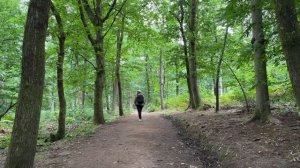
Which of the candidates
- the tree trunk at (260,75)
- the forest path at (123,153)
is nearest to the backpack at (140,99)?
the forest path at (123,153)

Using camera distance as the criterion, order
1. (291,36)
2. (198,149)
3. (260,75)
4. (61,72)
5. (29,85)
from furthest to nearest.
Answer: (61,72) → (260,75) → (198,149) → (29,85) → (291,36)

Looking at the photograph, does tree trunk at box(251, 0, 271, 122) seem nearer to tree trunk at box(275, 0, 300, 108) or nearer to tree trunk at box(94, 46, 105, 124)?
tree trunk at box(275, 0, 300, 108)

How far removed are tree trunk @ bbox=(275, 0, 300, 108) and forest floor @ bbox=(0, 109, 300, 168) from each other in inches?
82.7

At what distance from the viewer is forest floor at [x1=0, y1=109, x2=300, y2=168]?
728 centimetres

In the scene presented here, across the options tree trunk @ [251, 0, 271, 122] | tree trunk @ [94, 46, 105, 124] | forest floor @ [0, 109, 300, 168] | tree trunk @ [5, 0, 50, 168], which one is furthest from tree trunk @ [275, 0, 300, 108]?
tree trunk @ [94, 46, 105, 124]

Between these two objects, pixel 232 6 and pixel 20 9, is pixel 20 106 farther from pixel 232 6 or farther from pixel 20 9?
pixel 20 9

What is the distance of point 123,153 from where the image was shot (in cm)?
898

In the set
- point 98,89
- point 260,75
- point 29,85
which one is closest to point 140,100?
point 98,89

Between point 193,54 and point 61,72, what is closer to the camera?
point 61,72

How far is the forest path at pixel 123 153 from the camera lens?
7957 mm

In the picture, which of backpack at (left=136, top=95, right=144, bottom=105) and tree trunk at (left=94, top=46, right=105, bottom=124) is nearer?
tree trunk at (left=94, top=46, right=105, bottom=124)

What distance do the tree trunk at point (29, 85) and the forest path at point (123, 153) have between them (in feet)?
6.52

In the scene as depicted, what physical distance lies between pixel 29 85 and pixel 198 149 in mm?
6006

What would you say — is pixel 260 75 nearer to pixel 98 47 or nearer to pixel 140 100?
pixel 98 47
